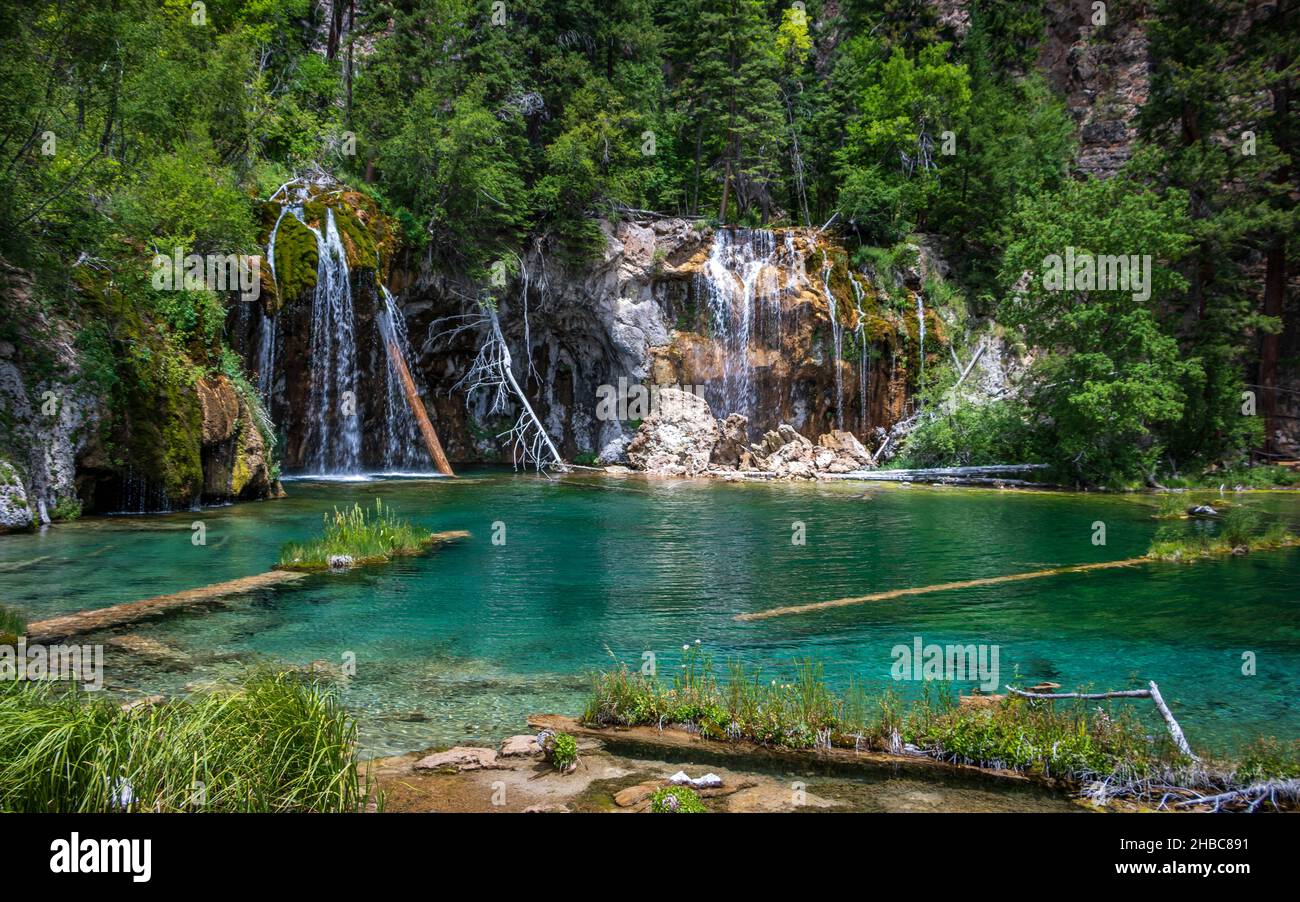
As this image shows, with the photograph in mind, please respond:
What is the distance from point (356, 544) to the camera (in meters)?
15.1

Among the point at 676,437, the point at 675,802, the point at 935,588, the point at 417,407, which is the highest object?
the point at 417,407

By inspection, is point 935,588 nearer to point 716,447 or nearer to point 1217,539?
point 1217,539

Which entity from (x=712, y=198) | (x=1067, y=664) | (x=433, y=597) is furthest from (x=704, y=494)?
(x=712, y=198)

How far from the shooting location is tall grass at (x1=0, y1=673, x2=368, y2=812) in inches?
164

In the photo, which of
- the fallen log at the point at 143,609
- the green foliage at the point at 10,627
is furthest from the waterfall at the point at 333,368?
the green foliage at the point at 10,627

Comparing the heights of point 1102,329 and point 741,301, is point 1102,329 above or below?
below

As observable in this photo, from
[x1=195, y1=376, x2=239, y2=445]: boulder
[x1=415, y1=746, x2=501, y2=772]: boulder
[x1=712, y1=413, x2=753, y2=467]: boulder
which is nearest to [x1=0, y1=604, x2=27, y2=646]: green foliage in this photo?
[x1=415, y1=746, x2=501, y2=772]: boulder

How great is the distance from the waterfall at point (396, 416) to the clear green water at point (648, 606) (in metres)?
11.4

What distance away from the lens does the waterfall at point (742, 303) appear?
124 ft

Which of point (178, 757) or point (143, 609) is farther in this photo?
point (143, 609)

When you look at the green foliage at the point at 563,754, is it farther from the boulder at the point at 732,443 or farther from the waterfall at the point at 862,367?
the waterfall at the point at 862,367

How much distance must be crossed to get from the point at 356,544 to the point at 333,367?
15.7m

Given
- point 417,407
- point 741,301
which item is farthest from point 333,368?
point 741,301
